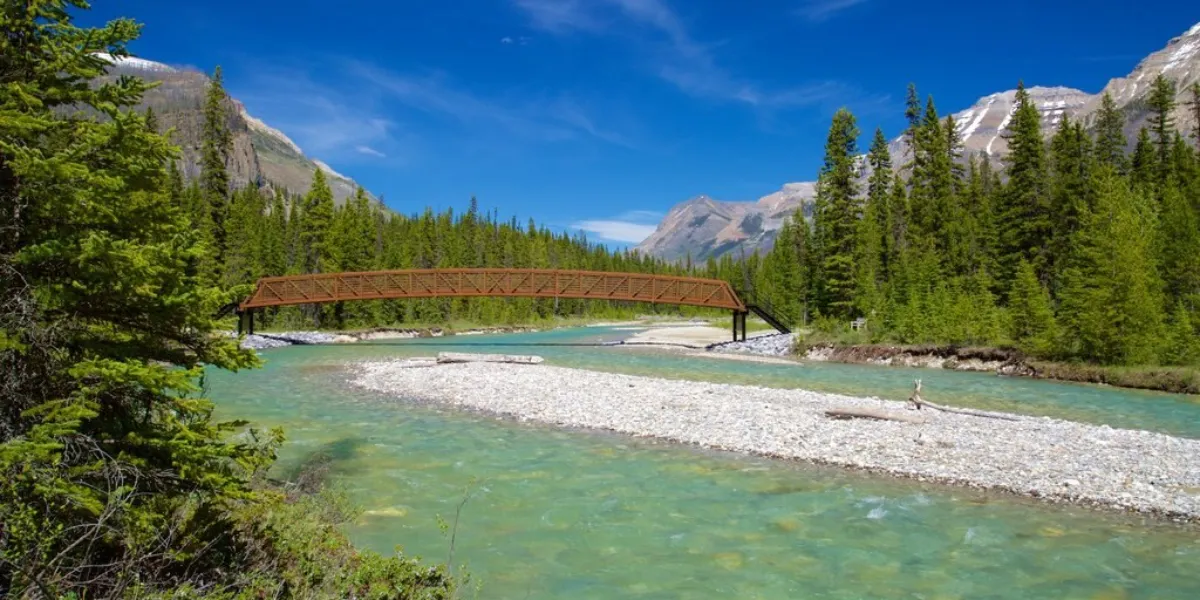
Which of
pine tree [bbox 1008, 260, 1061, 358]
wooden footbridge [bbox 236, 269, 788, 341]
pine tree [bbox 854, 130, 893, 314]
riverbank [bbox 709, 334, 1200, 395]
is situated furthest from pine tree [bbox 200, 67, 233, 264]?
pine tree [bbox 1008, 260, 1061, 358]

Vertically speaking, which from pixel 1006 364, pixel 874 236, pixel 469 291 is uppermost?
pixel 874 236

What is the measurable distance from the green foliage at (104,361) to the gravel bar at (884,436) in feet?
30.4

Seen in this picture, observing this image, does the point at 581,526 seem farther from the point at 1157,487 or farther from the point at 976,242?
the point at 976,242

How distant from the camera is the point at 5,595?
3.96m

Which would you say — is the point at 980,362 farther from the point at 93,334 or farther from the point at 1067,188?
the point at 93,334

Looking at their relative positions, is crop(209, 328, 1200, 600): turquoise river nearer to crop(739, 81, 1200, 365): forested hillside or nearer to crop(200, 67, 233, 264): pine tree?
crop(739, 81, 1200, 365): forested hillside

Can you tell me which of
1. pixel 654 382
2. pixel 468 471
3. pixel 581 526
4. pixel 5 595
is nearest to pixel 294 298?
pixel 654 382

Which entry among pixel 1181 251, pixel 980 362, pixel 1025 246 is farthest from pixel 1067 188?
pixel 980 362

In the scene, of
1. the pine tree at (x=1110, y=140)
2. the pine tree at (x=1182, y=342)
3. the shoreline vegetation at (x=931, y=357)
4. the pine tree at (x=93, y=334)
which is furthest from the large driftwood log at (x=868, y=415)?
the pine tree at (x=1110, y=140)

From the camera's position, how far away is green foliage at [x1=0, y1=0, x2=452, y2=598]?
4387 mm

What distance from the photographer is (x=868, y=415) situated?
15.1 meters

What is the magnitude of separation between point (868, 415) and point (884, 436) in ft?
5.60

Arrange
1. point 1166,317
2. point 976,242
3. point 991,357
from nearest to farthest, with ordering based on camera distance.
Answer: point 1166,317
point 991,357
point 976,242

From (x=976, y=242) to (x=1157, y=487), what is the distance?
41918 mm
